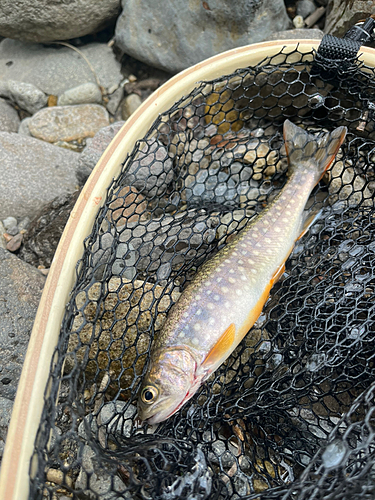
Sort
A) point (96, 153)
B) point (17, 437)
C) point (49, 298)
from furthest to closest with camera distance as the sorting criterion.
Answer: point (96, 153), point (49, 298), point (17, 437)

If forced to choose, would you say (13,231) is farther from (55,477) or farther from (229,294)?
(229,294)

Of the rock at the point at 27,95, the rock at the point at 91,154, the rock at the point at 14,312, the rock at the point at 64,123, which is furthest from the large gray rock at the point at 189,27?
the rock at the point at 14,312

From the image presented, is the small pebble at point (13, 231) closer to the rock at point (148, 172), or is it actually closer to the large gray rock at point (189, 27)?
the rock at point (148, 172)

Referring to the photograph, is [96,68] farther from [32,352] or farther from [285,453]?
[285,453]

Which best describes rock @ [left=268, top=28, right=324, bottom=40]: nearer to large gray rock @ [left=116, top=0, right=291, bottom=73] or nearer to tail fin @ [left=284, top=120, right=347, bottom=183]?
large gray rock @ [left=116, top=0, right=291, bottom=73]

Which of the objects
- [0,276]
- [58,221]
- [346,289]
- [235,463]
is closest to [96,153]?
[58,221]

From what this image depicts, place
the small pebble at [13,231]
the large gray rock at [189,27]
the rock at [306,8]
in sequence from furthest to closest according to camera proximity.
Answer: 1. the rock at [306,8]
2. the large gray rock at [189,27]
3. the small pebble at [13,231]
